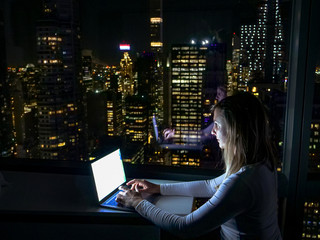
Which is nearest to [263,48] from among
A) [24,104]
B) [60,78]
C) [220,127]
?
[220,127]

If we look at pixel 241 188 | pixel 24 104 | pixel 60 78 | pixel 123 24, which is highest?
pixel 123 24

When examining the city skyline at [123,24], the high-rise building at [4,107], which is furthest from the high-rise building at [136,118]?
the high-rise building at [4,107]

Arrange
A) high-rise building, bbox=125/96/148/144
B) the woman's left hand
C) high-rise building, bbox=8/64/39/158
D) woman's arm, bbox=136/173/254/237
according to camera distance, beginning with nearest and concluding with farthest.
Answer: woman's arm, bbox=136/173/254/237
the woman's left hand
high-rise building, bbox=8/64/39/158
high-rise building, bbox=125/96/148/144

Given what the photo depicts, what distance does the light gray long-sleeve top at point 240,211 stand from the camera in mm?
974

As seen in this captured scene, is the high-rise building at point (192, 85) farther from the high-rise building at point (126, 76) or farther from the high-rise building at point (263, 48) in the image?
the high-rise building at point (126, 76)

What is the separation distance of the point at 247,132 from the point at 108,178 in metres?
0.91

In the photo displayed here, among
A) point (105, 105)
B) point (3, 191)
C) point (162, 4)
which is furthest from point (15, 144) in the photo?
point (162, 4)

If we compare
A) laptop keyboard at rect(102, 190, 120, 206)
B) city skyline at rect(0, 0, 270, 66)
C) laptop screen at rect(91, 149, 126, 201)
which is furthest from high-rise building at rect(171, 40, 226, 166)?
laptop keyboard at rect(102, 190, 120, 206)

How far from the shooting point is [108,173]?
63.4 inches

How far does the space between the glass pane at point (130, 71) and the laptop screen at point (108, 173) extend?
0.52m

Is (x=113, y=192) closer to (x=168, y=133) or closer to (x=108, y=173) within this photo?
(x=108, y=173)

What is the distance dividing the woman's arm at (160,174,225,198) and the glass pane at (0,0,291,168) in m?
0.77

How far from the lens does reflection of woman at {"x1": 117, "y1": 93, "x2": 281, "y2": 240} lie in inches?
38.6

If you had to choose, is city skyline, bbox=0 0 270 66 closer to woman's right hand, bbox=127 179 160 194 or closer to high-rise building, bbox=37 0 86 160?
high-rise building, bbox=37 0 86 160
